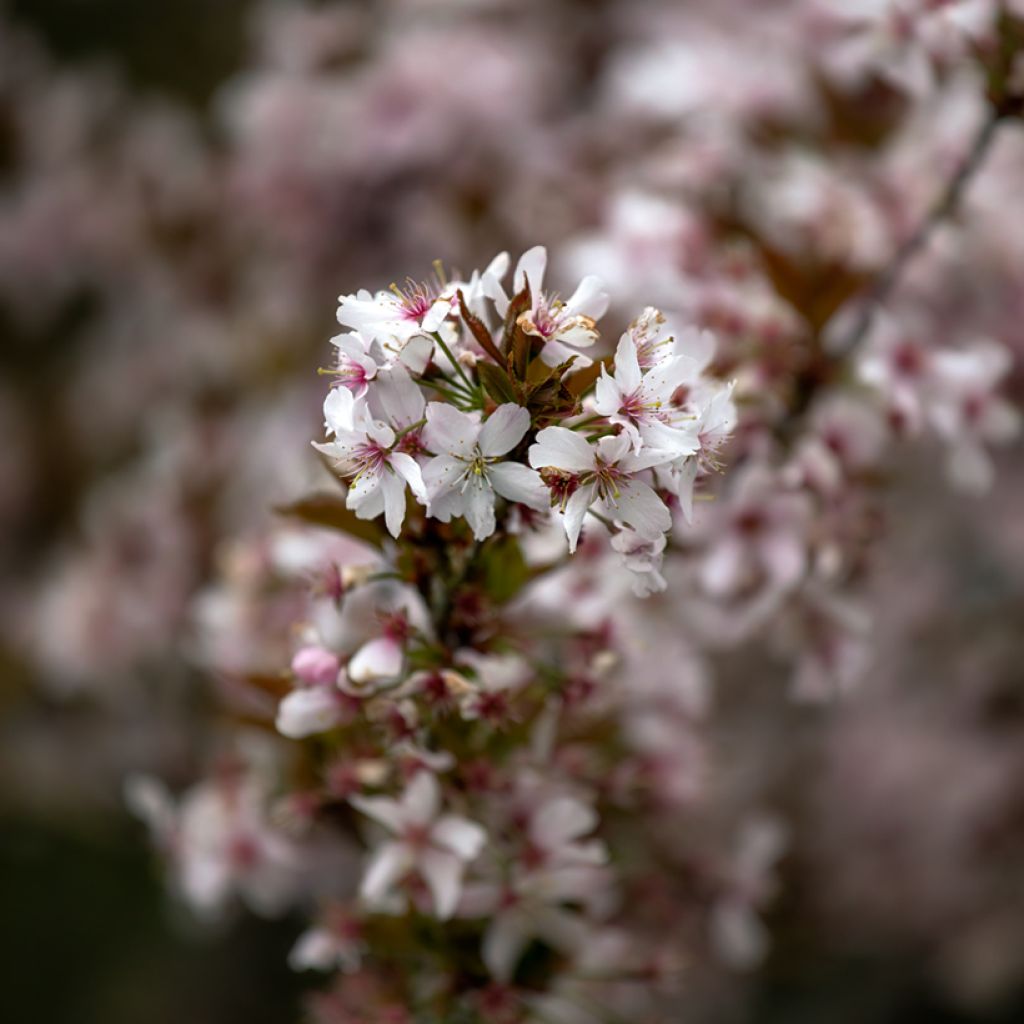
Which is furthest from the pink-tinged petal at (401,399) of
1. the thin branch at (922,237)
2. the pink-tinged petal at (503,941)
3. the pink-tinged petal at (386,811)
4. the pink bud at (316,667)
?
the thin branch at (922,237)

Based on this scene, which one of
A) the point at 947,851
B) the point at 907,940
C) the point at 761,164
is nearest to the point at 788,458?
the point at 761,164

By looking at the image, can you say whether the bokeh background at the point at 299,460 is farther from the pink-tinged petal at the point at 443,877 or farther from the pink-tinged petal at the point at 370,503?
the pink-tinged petal at the point at 370,503

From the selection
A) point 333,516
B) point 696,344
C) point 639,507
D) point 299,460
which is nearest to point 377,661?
point 333,516

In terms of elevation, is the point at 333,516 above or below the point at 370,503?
above

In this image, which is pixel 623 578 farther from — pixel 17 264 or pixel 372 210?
pixel 17 264

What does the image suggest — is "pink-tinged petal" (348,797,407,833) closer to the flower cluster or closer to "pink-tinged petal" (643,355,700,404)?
the flower cluster

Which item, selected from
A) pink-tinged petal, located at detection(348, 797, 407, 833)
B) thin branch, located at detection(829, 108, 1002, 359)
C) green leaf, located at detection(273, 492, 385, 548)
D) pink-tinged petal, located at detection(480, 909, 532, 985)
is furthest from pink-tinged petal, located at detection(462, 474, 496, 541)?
thin branch, located at detection(829, 108, 1002, 359)

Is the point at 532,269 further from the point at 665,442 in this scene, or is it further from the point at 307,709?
the point at 307,709
